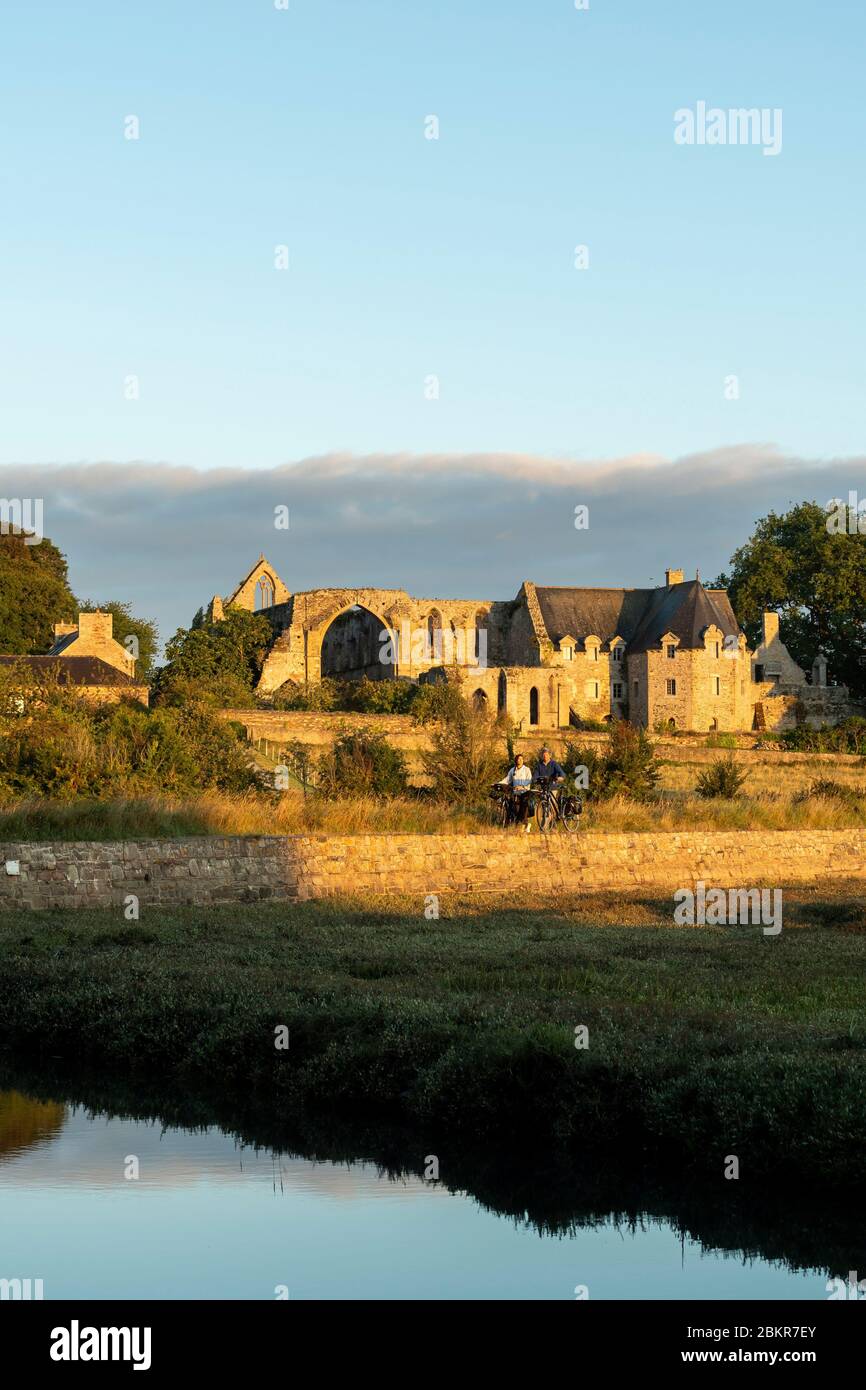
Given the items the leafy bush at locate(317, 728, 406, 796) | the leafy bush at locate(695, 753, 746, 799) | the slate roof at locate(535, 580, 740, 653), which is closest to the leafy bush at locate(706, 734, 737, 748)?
the slate roof at locate(535, 580, 740, 653)

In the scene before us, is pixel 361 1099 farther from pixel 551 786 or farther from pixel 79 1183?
pixel 551 786

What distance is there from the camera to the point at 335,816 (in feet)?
78.2

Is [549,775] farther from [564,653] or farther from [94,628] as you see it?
[564,653]


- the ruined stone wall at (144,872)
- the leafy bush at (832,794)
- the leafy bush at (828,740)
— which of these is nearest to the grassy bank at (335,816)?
the leafy bush at (832,794)

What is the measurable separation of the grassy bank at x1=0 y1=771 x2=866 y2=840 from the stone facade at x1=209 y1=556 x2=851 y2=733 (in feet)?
120

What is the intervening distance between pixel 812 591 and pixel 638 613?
8462 mm

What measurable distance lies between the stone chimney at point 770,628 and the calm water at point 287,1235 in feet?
214

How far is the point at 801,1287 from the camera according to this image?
780cm

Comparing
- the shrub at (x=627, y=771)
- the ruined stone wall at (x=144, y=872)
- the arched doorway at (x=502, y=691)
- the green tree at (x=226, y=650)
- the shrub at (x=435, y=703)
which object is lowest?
the ruined stone wall at (x=144, y=872)

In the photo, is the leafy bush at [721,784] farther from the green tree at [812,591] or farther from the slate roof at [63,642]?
the green tree at [812,591]

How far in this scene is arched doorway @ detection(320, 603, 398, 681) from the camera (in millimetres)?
76812

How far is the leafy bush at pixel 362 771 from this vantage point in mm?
30125

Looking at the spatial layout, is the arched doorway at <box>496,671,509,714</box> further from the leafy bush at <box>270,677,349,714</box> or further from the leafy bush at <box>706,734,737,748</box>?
the leafy bush at <box>706,734,737,748</box>

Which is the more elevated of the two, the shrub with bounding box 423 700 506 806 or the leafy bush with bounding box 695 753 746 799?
the shrub with bounding box 423 700 506 806
